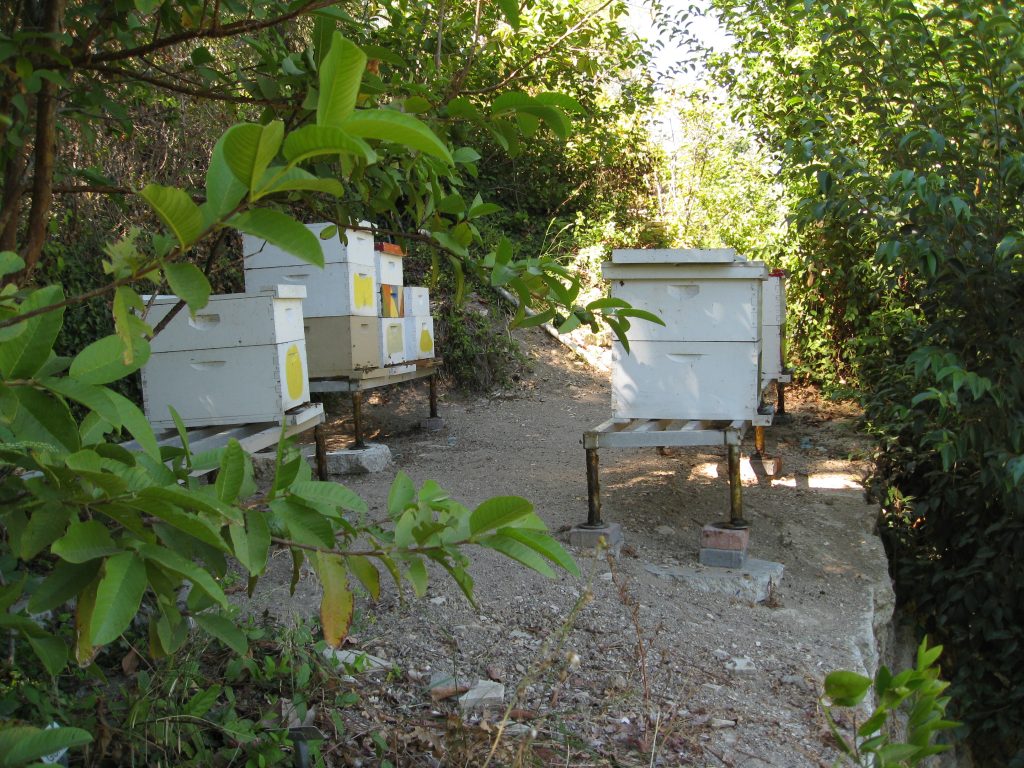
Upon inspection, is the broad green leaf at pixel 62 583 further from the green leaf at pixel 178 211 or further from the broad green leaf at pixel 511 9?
A: the broad green leaf at pixel 511 9

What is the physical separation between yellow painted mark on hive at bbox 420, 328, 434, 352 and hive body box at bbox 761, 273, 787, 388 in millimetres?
2560

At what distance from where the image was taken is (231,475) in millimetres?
1034

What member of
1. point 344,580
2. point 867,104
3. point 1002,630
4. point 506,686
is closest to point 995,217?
point 867,104

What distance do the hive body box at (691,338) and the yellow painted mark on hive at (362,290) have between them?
6.52 feet

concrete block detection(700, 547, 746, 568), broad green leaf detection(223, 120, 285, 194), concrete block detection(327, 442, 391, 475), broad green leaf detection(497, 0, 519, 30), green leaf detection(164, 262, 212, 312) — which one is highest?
broad green leaf detection(497, 0, 519, 30)

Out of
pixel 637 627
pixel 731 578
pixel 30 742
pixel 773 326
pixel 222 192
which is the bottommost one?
pixel 731 578

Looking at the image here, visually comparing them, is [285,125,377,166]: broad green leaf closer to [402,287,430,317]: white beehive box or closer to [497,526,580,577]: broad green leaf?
[497,526,580,577]: broad green leaf

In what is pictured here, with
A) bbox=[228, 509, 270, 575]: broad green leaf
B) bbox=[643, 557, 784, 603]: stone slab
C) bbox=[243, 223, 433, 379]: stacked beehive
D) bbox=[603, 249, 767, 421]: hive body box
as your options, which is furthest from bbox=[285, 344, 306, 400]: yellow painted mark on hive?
bbox=[228, 509, 270, 575]: broad green leaf

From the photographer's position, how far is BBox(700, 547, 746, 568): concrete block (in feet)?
12.5

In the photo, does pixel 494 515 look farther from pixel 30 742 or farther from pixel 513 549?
pixel 30 742

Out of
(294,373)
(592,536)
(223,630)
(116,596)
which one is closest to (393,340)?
(294,373)

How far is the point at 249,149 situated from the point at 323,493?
55 centimetres

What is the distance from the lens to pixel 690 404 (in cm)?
405

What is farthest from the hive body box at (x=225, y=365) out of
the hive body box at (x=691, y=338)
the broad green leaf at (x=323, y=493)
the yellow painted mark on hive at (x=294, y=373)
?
the broad green leaf at (x=323, y=493)
